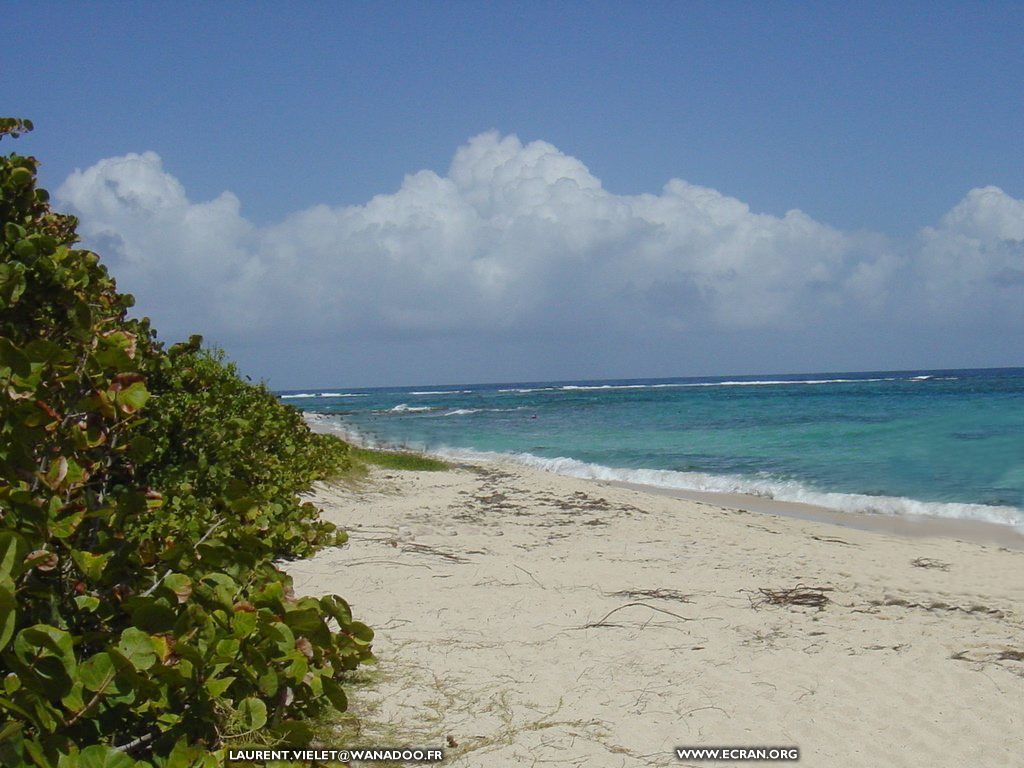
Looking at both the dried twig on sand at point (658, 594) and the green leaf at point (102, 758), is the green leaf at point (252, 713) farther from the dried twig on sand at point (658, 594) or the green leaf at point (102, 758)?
the dried twig on sand at point (658, 594)

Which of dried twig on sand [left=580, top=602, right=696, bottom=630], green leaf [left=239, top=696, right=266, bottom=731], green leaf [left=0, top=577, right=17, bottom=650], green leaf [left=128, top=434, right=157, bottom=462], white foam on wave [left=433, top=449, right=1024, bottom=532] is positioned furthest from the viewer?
white foam on wave [left=433, top=449, right=1024, bottom=532]

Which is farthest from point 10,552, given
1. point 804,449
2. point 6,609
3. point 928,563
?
point 804,449

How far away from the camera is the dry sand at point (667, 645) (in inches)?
145

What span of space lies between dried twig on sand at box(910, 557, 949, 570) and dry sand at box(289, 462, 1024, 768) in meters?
0.06

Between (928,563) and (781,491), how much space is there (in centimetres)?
608

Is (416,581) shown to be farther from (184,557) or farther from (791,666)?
(184,557)

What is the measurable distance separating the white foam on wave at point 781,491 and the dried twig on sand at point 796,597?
6.17 meters

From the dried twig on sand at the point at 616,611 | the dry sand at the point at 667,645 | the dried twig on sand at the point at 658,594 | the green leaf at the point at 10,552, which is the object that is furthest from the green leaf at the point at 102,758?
the dried twig on sand at the point at 658,594

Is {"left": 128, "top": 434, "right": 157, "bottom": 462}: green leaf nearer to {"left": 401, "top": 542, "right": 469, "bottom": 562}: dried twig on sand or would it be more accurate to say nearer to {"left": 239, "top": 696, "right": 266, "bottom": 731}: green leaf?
{"left": 239, "top": 696, "right": 266, "bottom": 731}: green leaf

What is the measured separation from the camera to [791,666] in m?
4.62

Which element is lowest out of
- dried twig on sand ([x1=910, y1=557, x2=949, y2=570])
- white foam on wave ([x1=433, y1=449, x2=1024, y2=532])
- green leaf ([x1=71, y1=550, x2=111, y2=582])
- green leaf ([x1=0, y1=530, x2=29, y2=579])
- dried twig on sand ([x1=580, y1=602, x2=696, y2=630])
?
white foam on wave ([x1=433, y1=449, x2=1024, y2=532])

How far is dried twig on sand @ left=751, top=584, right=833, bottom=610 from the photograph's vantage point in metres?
6.07

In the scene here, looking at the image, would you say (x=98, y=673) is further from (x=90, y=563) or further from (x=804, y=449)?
(x=804, y=449)

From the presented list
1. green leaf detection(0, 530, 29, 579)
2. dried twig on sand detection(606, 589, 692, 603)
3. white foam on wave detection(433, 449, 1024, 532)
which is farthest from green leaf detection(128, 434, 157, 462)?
white foam on wave detection(433, 449, 1024, 532)
